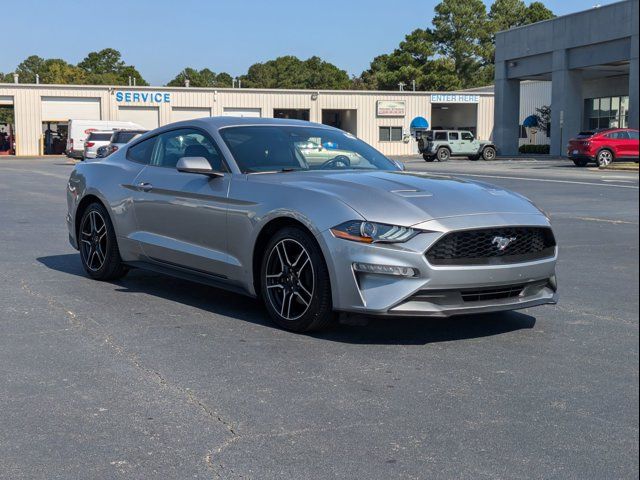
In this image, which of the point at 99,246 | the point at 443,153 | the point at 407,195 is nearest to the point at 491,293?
the point at 407,195

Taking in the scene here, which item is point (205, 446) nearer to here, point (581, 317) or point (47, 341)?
point (47, 341)

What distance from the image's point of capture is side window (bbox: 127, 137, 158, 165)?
7.14 metres

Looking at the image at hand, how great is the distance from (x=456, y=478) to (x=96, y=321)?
354 cm

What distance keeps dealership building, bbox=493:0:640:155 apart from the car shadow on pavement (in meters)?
34.1

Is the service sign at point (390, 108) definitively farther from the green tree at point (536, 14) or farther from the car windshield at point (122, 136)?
the car windshield at point (122, 136)

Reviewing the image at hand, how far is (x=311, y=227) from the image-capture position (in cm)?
528

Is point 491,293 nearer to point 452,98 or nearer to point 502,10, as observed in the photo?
point 502,10

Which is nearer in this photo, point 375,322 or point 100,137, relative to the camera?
point 375,322

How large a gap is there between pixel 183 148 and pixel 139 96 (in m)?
52.4

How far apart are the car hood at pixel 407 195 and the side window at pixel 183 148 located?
638 mm

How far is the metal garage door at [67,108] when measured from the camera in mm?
56125

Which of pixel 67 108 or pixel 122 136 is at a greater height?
pixel 67 108

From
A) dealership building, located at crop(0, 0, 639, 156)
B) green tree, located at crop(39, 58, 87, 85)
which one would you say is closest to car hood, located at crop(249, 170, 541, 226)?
dealership building, located at crop(0, 0, 639, 156)

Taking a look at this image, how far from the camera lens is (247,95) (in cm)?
5953
